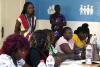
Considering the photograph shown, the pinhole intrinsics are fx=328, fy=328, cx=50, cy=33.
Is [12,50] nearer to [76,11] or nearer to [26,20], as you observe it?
[26,20]

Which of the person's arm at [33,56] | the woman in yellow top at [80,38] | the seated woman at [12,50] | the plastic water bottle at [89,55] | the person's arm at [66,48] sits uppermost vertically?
the seated woman at [12,50]

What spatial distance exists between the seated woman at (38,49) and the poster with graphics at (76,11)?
15.2ft

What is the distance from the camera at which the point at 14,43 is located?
329 centimetres

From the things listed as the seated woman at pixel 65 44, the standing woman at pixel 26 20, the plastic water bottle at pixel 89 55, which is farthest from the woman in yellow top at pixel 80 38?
the plastic water bottle at pixel 89 55

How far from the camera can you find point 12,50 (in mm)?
3299

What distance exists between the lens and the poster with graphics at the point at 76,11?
8.70 meters

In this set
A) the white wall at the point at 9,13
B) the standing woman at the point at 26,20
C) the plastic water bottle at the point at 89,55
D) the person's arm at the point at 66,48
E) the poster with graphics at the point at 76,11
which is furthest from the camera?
the white wall at the point at 9,13

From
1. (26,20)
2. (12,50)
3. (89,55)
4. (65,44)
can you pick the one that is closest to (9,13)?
(26,20)

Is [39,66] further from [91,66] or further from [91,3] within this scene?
[91,3]

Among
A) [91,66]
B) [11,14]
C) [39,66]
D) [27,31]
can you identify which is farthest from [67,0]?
[39,66]

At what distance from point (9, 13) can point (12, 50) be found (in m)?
5.82

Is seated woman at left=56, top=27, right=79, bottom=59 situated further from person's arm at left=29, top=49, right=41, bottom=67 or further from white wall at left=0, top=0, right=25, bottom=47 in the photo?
white wall at left=0, top=0, right=25, bottom=47

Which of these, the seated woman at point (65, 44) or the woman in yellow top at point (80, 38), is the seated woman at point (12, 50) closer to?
the seated woman at point (65, 44)

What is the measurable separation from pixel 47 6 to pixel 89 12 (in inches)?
48.3
